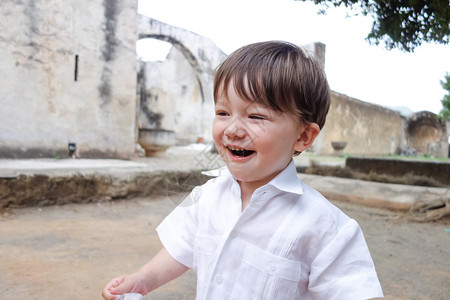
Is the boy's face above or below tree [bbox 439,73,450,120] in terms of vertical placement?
below

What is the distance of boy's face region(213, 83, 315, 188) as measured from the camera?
794 mm

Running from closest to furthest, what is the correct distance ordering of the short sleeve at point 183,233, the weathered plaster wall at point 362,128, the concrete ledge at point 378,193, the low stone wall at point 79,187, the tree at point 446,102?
the short sleeve at point 183,233
the low stone wall at point 79,187
the concrete ledge at point 378,193
the weathered plaster wall at point 362,128
the tree at point 446,102

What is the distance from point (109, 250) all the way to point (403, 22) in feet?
6.75

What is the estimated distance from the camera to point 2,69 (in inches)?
186

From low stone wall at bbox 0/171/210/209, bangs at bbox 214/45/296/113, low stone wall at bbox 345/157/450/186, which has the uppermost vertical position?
bangs at bbox 214/45/296/113

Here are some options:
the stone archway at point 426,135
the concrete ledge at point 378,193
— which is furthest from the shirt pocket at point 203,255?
the stone archway at point 426,135

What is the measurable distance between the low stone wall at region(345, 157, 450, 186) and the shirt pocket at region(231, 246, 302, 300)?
4973 millimetres

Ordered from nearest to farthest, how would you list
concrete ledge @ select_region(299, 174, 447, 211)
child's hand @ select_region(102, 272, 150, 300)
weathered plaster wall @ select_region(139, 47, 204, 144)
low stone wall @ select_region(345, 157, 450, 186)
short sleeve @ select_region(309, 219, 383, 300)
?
short sleeve @ select_region(309, 219, 383, 300)
child's hand @ select_region(102, 272, 150, 300)
concrete ledge @ select_region(299, 174, 447, 211)
low stone wall @ select_region(345, 157, 450, 186)
weathered plaster wall @ select_region(139, 47, 204, 144)

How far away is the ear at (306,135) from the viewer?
0.87 meters

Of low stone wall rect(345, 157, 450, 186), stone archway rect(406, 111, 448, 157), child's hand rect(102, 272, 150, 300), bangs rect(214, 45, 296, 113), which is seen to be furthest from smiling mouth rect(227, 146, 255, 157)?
stone archway rect(406, 111, 448, 157)

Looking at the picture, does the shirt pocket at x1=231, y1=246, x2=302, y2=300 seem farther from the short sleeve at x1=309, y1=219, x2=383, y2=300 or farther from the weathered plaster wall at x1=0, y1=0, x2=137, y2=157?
the weathered plaster wall at x1=0, y1=0, x2=137, y2=157

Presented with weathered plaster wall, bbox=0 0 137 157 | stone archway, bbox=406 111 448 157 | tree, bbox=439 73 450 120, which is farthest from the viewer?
stone archway, bbox=406 111 448 157

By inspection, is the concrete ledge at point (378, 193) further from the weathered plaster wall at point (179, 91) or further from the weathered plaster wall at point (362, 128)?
the weathered plaster wall at point (179, 91)

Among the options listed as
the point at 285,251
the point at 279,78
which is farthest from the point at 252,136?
the point at 285,251
